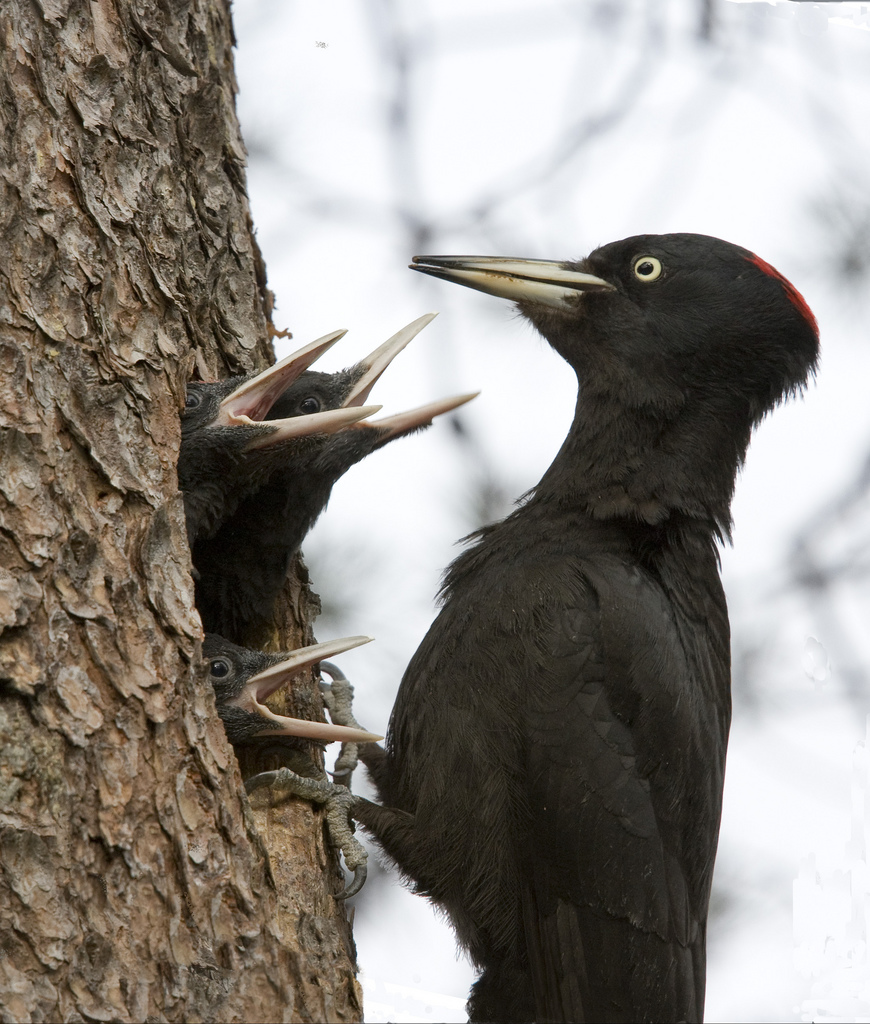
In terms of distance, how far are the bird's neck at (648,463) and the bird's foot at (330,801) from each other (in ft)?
3.41

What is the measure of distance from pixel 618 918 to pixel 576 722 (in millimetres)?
485

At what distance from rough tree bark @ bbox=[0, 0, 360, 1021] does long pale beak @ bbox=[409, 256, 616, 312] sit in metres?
0.79

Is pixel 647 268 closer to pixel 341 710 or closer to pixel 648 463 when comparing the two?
pixel 648 463

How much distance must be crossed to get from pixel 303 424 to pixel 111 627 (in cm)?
103

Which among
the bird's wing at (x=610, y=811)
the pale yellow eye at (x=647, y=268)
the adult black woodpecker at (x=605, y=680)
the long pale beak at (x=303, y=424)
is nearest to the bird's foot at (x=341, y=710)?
the adult black woodpecker at (x=605, y=680)

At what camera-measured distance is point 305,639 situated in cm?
316

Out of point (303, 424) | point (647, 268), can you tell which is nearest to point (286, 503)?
point (303, 424)

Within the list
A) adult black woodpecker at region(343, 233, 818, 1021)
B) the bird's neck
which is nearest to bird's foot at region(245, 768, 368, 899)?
adult black woodpecker at region(343, 233, 818, 1021)

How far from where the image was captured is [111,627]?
204 cm

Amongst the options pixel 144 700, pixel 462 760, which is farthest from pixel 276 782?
pixel 144 700

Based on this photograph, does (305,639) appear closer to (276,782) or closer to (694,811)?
(276,782)

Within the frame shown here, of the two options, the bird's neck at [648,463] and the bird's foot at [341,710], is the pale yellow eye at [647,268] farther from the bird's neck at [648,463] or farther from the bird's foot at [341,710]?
the bird's foot at [341,710]

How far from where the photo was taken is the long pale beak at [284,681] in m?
2.68

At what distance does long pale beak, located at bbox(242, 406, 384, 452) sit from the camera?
2910 millimetres
